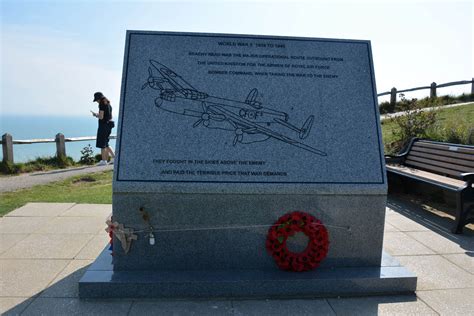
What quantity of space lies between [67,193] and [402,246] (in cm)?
621

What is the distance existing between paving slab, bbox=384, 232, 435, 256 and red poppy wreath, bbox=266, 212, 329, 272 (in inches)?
55.3

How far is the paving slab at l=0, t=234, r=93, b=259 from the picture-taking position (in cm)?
451

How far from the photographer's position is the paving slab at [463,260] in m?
4.31

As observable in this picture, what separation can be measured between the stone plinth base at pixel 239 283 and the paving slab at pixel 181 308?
10 cm

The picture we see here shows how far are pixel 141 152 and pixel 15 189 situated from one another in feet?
19.2

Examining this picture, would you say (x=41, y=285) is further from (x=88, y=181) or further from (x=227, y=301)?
(x=88, y=181)

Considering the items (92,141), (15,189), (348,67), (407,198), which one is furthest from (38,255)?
(92,141)

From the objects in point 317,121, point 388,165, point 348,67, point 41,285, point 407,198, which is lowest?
point 41,285

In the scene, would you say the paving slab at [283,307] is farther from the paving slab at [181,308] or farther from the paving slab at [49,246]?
the paving slab at [49,246]

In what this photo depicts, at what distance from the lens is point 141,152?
12.9 feet

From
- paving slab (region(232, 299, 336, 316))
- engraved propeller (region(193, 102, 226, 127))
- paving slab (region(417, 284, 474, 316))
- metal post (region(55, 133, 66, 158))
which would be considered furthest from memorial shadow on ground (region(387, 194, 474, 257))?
metal post (region(55, 133, 66, 158))

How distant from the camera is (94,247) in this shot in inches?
190

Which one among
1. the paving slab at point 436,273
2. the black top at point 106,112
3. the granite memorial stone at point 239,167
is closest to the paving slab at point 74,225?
the granite memorial stone at point 239,167

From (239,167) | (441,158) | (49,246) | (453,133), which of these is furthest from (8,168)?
(453,133)
